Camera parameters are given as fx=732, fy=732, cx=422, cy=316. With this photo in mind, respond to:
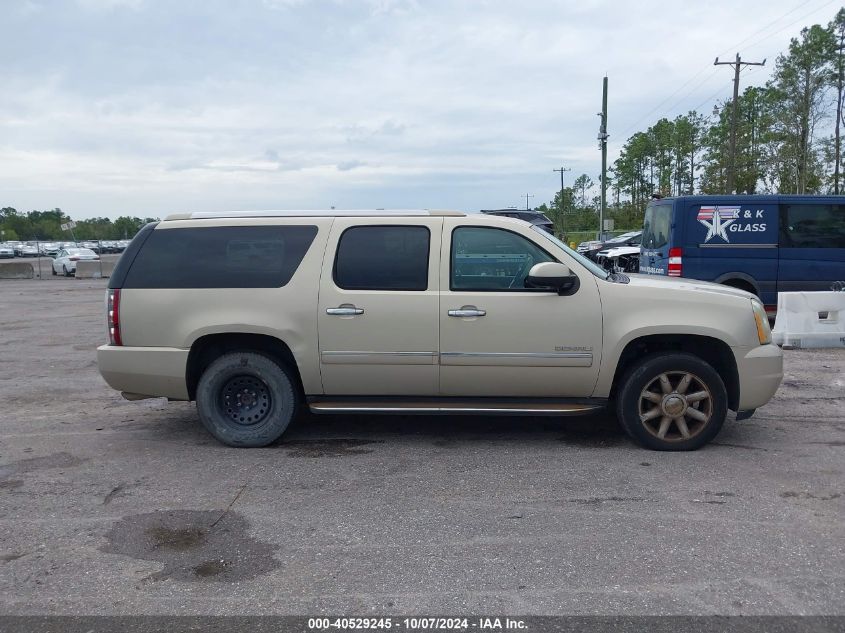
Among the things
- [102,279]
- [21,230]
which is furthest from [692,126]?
[21,230]

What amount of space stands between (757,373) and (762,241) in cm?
669

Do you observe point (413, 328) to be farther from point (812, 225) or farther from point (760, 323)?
point (812, 225)

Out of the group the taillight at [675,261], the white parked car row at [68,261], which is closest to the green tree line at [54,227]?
the white parked car row at [68,261]

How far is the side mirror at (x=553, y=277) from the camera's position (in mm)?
5242

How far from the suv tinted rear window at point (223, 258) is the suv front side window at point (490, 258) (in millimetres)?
1143

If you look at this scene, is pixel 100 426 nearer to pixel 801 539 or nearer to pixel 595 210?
pixel 801 539

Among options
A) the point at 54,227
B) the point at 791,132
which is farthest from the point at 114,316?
the point at 54,227

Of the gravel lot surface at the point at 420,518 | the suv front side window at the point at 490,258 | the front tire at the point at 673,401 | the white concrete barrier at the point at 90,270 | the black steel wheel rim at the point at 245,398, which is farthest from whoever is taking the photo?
the white concrete barrier at the point at 90,270

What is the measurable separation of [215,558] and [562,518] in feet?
6.34

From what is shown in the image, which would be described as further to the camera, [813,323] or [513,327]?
[813,323]

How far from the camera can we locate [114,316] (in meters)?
5.63

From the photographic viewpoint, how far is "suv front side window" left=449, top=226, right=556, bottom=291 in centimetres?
550

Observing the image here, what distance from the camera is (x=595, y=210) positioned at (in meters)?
75.9

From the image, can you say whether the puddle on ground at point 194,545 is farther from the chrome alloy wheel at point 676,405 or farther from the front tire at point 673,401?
the chrome alloy wheel at point 676,405
